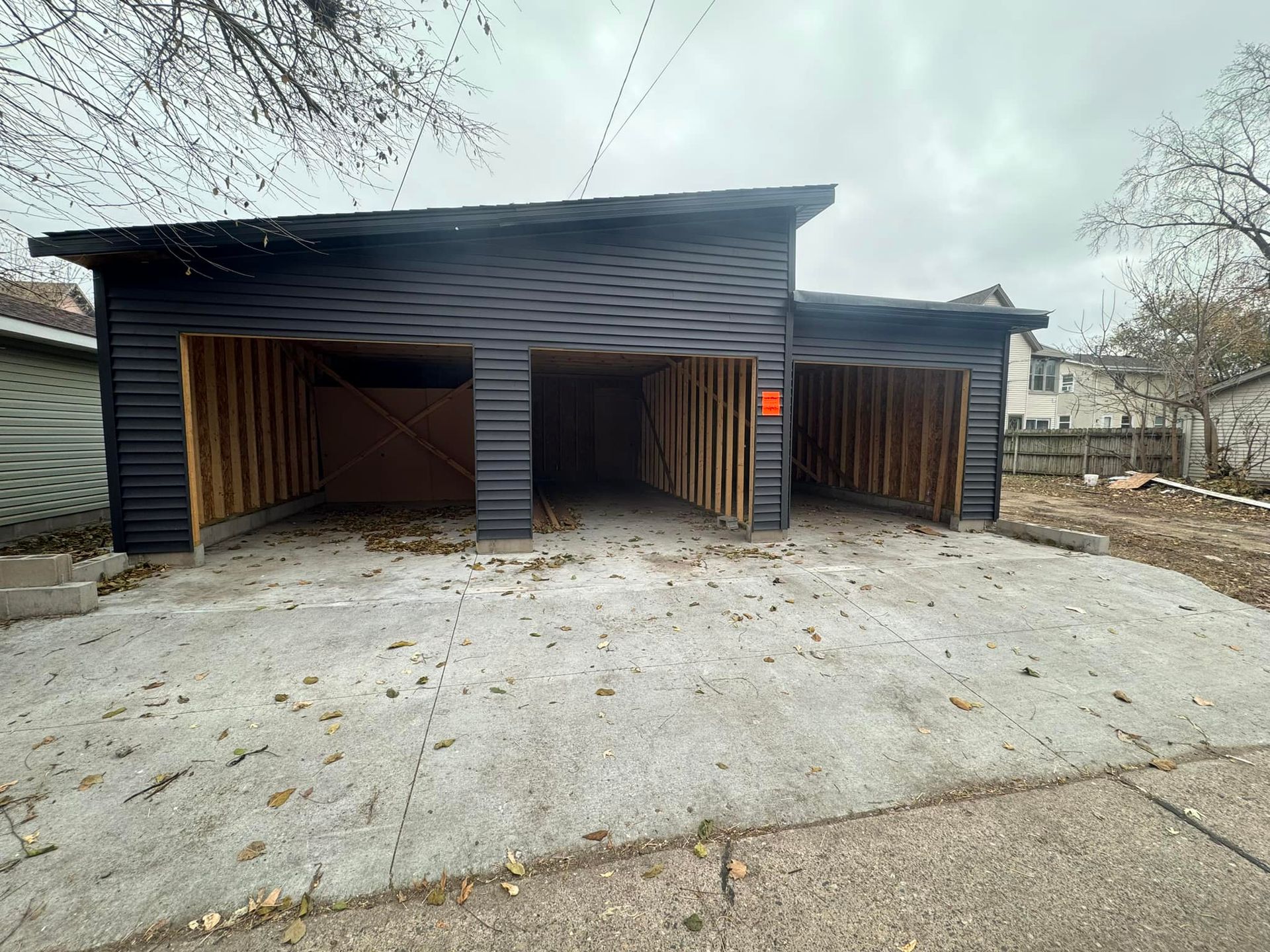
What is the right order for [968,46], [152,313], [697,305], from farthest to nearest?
[968,46] → [697,305] → [152,313]

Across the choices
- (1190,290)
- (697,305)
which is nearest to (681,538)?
(697,305)

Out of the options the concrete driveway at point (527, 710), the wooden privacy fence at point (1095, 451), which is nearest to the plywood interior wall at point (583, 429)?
the concrete driveway at point (527, 710)

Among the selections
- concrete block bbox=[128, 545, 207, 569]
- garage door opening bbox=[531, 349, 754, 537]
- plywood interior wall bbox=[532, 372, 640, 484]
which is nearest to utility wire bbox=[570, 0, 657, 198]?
garage door opening bbox=[531, 349, 754, 537]

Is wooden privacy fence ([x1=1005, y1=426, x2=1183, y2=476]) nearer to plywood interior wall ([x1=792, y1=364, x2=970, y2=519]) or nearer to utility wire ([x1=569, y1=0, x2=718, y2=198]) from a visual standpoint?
plywood interior wall ([x1=792, y1=364, x2=970, y2=519])

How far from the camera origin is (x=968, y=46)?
8.65 m

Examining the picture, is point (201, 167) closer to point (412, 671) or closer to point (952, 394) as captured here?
point (412, 671)

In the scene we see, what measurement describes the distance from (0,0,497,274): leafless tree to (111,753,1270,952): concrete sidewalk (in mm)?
3839

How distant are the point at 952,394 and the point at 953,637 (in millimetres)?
4931

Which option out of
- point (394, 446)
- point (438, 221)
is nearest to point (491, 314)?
point (438, 221)

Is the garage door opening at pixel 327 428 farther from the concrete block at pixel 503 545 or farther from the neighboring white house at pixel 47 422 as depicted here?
the neighboring white house at pixel 47 422

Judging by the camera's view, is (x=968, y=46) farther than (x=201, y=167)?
Yes

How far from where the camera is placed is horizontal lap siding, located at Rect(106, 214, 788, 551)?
493 centimetres

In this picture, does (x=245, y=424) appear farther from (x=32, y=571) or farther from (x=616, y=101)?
(x=616, y=101)

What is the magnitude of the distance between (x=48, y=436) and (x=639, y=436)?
1030 centimetres
